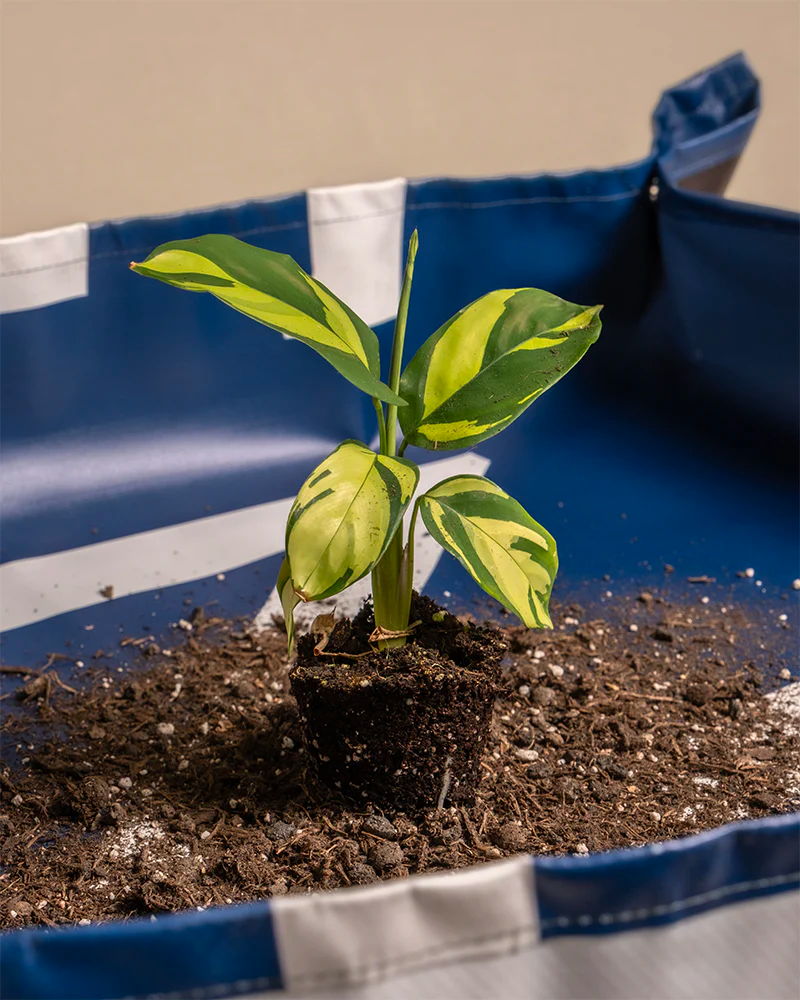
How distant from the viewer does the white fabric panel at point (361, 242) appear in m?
1.34

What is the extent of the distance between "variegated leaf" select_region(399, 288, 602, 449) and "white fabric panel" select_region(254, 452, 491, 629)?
260 mm

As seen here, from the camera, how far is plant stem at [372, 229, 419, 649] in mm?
755

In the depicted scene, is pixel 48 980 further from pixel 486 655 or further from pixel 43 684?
pixel 43 684

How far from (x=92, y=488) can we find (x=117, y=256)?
0.95ft

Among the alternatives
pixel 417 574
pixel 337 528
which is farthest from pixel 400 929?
pixel 417 574

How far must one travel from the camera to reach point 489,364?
2.48 ft

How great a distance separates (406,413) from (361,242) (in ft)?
2.15

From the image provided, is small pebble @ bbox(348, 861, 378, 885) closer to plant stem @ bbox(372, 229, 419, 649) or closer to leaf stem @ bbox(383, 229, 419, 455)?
plant stem @ bbox(372, 229, 419, 649)

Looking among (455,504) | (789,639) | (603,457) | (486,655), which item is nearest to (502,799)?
(486,655)

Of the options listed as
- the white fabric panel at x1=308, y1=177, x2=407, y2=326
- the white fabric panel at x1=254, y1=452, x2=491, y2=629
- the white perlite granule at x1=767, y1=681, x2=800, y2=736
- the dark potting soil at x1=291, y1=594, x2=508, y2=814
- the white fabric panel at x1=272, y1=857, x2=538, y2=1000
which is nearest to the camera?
the white fabric panel at x1=272, y1=857, x2=538, y2=1000

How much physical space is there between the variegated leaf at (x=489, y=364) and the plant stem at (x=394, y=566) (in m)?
0.01

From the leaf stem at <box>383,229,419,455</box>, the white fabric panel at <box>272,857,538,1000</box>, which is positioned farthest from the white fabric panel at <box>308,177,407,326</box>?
the white fabric panel at <box>272,857,538,1000</box>

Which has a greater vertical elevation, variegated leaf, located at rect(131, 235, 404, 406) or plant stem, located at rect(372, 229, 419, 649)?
variegated leaf, located at rect(131, 235, 404, 406)

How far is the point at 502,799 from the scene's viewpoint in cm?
85
